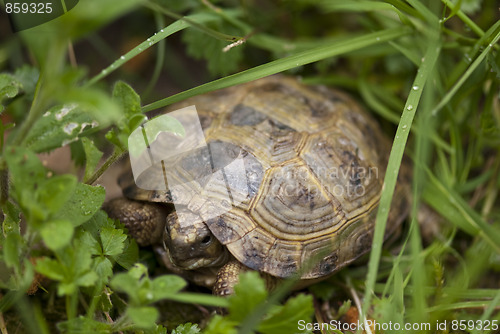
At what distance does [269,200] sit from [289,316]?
59 cm

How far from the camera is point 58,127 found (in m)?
1.71

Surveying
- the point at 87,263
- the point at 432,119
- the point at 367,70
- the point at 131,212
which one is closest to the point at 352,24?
the point at 367,70

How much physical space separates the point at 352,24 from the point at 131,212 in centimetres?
192

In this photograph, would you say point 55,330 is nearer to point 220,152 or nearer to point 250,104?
point 220,152

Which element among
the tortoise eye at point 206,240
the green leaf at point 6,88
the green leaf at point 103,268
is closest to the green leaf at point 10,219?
the green leaf at point 103,268

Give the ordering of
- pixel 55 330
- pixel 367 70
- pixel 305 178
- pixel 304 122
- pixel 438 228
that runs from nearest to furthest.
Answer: pixel 55 330
pixel 305 178
pixel 304 122
pixel 438 228
pixel 367 70

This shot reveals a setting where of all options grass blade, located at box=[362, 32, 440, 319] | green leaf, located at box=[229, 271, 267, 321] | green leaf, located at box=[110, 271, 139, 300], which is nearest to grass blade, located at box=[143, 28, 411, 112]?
grass blade, located at box=[362, 32, 440, 319]

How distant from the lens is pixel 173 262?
1.84 m

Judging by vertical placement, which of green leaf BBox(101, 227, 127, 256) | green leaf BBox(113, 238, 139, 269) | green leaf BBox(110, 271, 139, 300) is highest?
green leaf BBox(110, 271, 139, 300)

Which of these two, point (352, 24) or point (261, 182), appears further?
point (352, 24)

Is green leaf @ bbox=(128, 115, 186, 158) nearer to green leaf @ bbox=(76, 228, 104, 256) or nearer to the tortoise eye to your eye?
green leaf @ bbox=(76, 228, 104, 256)

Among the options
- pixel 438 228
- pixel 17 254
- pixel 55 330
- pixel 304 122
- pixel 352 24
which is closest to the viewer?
pixel 17 254

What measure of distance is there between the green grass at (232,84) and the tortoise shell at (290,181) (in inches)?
6.9

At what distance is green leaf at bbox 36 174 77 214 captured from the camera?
50.2 inches
